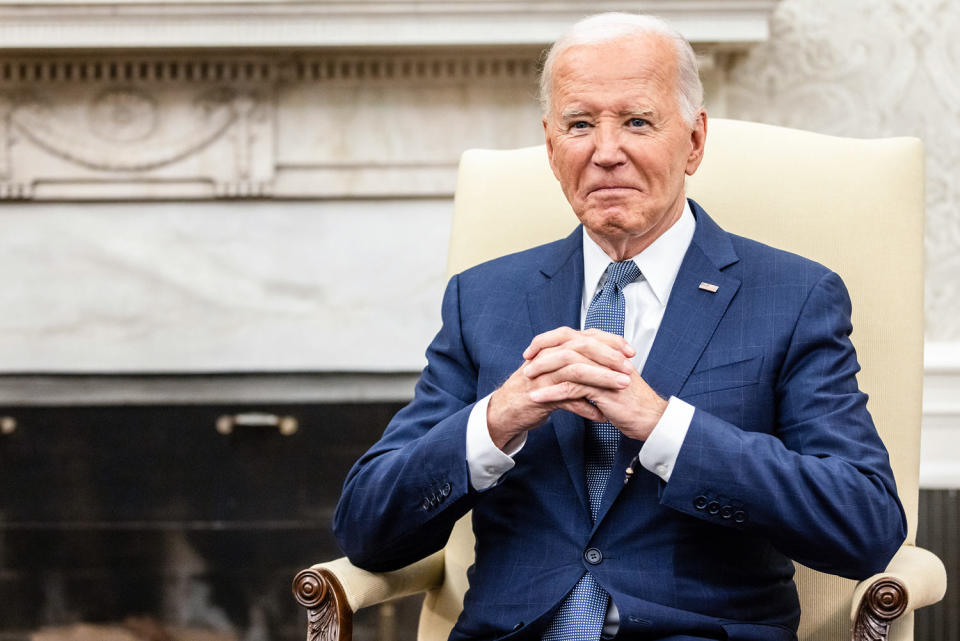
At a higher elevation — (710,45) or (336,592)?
(710,45)

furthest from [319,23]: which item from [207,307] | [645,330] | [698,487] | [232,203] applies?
[698,487]

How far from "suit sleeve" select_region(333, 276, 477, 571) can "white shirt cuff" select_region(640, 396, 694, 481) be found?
219mm

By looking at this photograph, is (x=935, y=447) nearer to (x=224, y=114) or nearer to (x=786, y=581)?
(x=786, y=581)

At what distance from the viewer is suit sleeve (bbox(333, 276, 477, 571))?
3.84ft

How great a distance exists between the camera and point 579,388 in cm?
110

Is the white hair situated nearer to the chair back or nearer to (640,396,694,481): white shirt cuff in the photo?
the chair back

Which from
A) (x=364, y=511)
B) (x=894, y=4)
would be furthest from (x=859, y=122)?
(x=364, y=511)

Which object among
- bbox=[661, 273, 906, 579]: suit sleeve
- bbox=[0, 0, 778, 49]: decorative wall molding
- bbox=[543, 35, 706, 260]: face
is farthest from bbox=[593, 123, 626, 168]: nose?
bbox=[0, 0, 778, 49]: decorative wall molding

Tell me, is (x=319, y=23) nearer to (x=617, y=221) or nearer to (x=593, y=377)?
(x=617, y=221)

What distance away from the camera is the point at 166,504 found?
256 cm

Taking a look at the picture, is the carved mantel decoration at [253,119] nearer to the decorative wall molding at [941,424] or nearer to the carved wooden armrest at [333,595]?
the decorative wall molding at [941,424]

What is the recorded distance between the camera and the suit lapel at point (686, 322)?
1.17 metres

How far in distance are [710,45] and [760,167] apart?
36.8 inches

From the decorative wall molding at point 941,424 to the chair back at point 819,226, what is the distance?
42.1 inches
